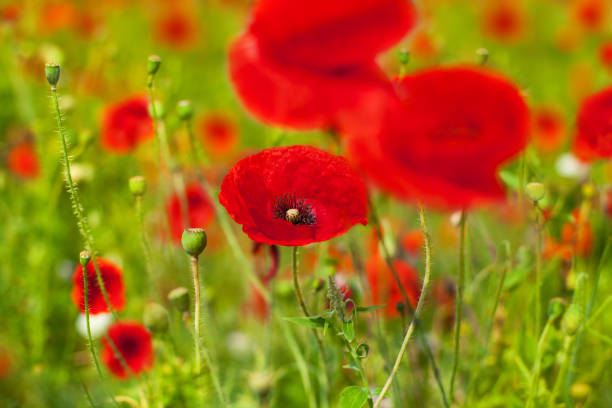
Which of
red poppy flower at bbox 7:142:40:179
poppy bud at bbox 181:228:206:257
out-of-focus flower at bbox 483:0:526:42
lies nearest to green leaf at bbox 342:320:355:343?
poppy bud at bbox 181:228:206:257

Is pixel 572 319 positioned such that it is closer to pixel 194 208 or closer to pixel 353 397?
pixel 353 397

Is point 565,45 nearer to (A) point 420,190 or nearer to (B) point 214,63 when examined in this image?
(B) point 214,63

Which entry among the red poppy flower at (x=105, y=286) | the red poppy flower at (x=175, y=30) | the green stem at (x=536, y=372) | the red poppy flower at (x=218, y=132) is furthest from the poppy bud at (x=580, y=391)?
the red poppy flower at (x=175, y=30)

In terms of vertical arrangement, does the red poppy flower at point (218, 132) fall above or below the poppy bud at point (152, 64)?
below

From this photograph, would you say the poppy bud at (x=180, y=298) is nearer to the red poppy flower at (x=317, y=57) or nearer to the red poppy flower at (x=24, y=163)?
the red poppy flower at (x=317, y=57)

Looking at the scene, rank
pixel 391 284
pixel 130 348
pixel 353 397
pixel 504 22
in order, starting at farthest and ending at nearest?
pixel 504 22 → pixel 391 284 → pixel 130 348 → pixel 353 397

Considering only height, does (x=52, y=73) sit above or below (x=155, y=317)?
above

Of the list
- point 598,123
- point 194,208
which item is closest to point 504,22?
point 194,208
